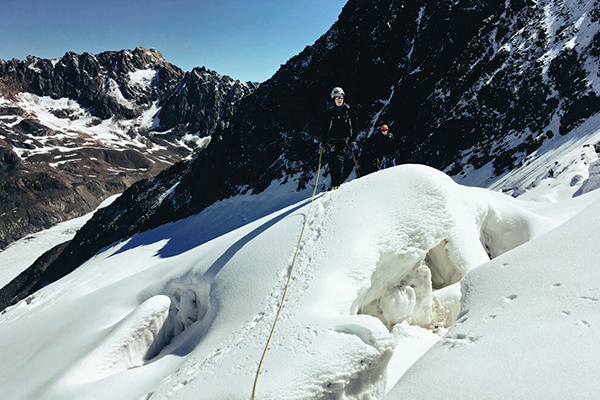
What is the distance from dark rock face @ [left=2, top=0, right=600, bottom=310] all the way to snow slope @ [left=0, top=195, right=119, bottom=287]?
2147 inches

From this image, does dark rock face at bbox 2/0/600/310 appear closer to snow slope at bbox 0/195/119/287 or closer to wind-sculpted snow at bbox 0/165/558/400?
wind-sculpted snow at bbox 0/165/558/400

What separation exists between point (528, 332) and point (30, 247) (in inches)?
5450

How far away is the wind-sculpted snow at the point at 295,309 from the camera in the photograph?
5.00m

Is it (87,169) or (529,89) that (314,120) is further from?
(87,169)

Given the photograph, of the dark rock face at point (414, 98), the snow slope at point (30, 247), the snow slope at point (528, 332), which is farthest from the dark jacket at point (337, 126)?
the snow slope at point (30, 247)

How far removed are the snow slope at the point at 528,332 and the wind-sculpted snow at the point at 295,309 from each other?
4.20 feet

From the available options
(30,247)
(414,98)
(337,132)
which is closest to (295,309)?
(337,132)

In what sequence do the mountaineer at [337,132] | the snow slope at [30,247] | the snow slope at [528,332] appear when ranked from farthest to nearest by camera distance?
the snow slope at [30,247], the mountaineer at [337,132], the snow slope at [528,332]

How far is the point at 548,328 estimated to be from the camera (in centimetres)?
372

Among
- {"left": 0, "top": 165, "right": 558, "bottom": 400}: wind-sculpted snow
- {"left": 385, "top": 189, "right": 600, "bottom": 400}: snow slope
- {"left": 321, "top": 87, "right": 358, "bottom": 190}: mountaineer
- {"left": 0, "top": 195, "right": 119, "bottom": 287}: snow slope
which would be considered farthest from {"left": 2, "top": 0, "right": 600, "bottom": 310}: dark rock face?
{"left": 0, "top": 195, "right": 119, "bottom": 287}: snow slope

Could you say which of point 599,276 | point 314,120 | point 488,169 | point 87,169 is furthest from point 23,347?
point 87,169

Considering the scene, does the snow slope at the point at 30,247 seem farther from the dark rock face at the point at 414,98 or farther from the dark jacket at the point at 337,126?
the dark jacket at the point at 337,126

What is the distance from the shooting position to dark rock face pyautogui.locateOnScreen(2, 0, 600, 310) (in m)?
28.6

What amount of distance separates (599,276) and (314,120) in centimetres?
4723
